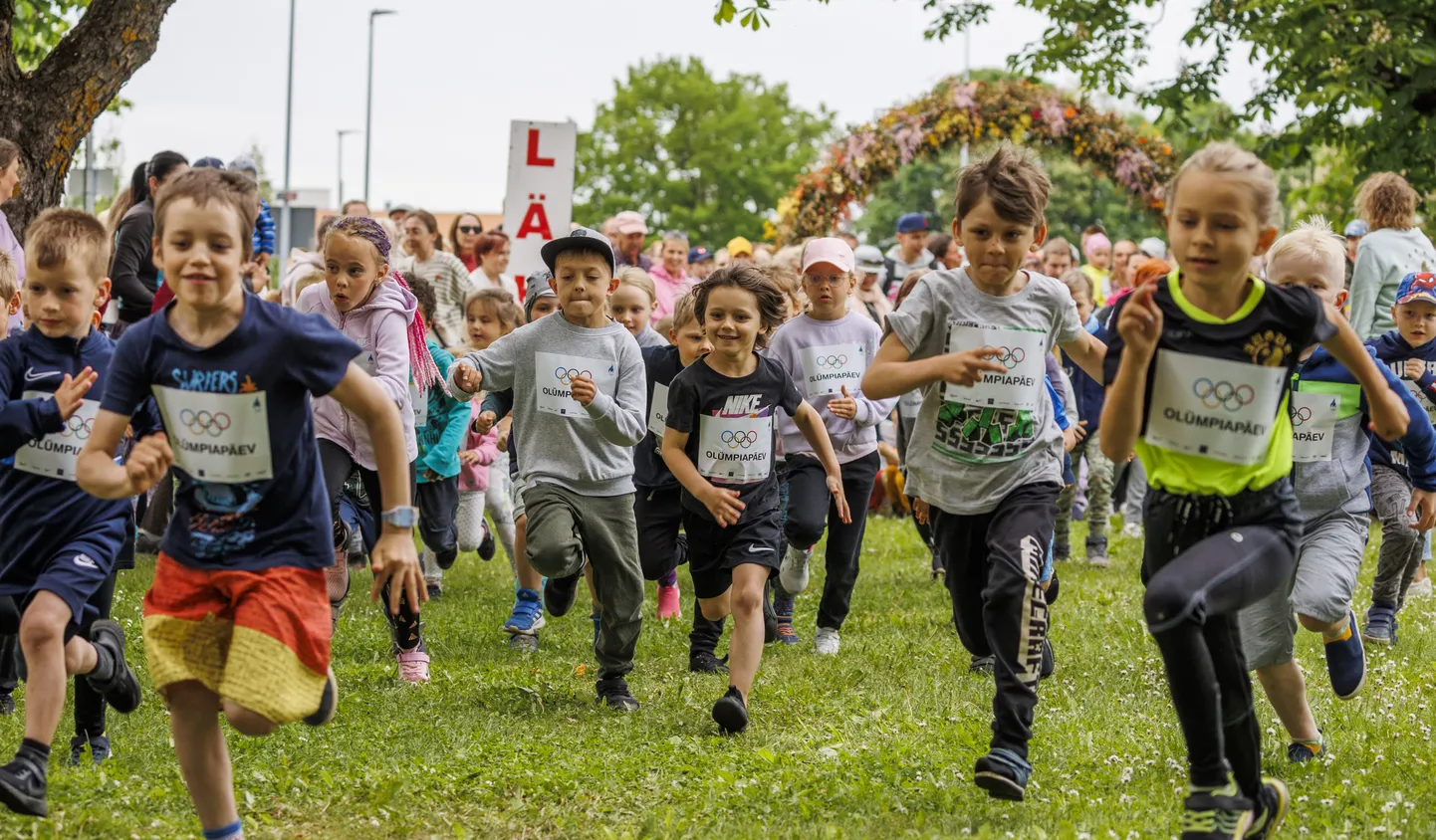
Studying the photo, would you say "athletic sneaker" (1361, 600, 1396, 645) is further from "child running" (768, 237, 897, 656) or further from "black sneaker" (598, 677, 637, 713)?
"black sneaker" (598, 677, 637, 713)

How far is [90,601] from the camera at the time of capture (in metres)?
5.68

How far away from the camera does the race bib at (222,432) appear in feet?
13.8

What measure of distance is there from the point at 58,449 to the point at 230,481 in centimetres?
143

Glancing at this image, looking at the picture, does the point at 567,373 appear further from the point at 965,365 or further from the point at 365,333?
the point at 965,365

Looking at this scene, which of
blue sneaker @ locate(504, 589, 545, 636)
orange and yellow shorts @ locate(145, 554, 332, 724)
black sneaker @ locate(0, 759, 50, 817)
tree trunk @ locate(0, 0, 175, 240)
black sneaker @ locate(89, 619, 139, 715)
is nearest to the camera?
orange and yellow shorts @ locate(145, 554, 332, 724)

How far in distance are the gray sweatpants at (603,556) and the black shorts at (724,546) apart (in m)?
0.33

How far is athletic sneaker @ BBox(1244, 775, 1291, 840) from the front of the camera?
14.7 ft

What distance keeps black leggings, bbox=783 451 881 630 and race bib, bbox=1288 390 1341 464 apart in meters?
2.48

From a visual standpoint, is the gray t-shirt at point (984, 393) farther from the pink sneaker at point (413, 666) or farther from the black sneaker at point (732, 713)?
the pink sneaker at point (413, 666)

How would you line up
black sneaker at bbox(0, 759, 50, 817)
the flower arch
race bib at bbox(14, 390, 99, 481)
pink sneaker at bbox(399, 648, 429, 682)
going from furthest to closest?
the flower arch < pink sneaker at bbox(399, 648, 429, 682) < race bib at bbox(14, 390, 99, 481) < black sneaker at bbox(0, 759, 50, 817)

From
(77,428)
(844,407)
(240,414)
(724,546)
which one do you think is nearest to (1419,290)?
(844,407)

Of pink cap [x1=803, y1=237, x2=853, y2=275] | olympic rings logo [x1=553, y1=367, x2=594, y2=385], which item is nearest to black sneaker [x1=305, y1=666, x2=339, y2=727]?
olympic rings logo [x1=553, y1=367, x2=594, y2=385]

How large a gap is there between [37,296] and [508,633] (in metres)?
3.94

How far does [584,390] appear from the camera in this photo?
641 cm
